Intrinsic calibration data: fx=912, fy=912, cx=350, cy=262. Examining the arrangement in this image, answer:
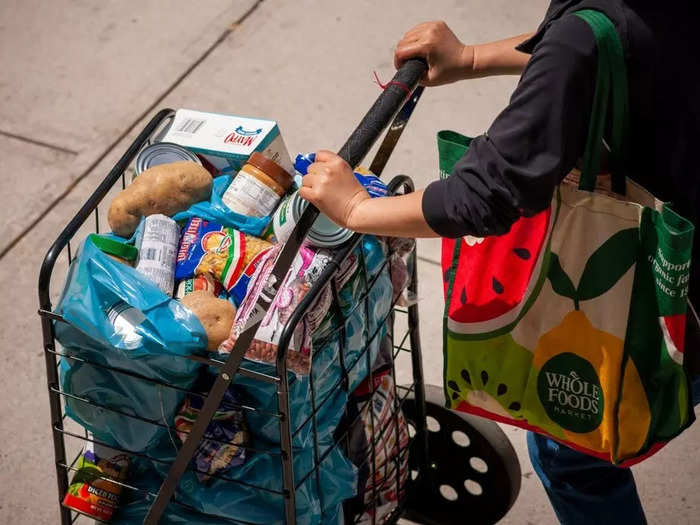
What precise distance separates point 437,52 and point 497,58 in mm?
130

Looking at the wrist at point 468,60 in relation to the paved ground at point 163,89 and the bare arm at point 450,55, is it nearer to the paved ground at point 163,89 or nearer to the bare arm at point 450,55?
the bare arm at point 450,55

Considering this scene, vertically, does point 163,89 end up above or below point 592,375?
above

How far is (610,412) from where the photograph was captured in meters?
1.72

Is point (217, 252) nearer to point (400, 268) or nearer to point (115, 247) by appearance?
point (115, 247)

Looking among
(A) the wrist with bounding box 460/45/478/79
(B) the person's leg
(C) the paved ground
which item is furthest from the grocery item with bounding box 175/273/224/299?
(C) the paved ground

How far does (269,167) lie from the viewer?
1.84 meters

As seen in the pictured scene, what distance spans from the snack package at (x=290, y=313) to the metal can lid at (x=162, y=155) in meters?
0.43

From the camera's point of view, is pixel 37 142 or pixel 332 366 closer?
pixel 332 366

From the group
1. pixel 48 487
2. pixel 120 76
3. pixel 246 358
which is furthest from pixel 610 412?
pixel 120 76

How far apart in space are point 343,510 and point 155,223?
2.56 feet

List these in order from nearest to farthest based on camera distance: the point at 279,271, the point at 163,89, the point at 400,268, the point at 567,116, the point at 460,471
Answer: the point at 567,116 → the point at 279,271 → the point at 400,268 → the point at 460,471 → the point at 163,89

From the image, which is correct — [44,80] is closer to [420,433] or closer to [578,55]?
[420,433]

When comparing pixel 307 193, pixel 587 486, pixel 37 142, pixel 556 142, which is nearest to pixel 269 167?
pixel 307 193

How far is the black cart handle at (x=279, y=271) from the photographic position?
1.52 m
